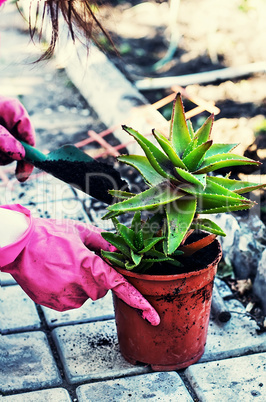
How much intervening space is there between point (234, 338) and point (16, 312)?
103 cm

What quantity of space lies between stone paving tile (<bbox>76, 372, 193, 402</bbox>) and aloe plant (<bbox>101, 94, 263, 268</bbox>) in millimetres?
508

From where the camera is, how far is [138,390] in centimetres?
214

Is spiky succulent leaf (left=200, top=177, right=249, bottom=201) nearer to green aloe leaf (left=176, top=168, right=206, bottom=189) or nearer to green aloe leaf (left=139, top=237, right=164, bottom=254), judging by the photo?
green aloe leaf (left=176, top=168, right=206, bottom=189)

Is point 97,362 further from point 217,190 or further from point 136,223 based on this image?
point 217,190

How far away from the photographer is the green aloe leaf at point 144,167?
81.3 inches

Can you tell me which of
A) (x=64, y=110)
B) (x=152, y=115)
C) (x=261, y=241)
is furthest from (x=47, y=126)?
(x=261, y=241)

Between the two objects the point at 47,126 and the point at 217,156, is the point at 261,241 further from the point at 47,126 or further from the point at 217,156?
the point at 47,126

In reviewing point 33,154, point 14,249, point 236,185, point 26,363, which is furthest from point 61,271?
point 33,154

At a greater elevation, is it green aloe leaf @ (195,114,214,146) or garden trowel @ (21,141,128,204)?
green aloe leaf @ (195,114,214,146)

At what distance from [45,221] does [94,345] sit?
614 mm

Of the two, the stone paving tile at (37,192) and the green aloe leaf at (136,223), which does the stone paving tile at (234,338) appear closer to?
the green aloe leaf at (136,223)

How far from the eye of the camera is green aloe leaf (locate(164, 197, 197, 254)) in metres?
1.92

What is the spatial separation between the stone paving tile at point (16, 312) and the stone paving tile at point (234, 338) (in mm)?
803

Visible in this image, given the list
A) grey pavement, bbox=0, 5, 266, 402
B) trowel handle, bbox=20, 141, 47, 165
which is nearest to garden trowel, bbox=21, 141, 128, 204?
trowel handle, bbox=20, 141, 47, 165
